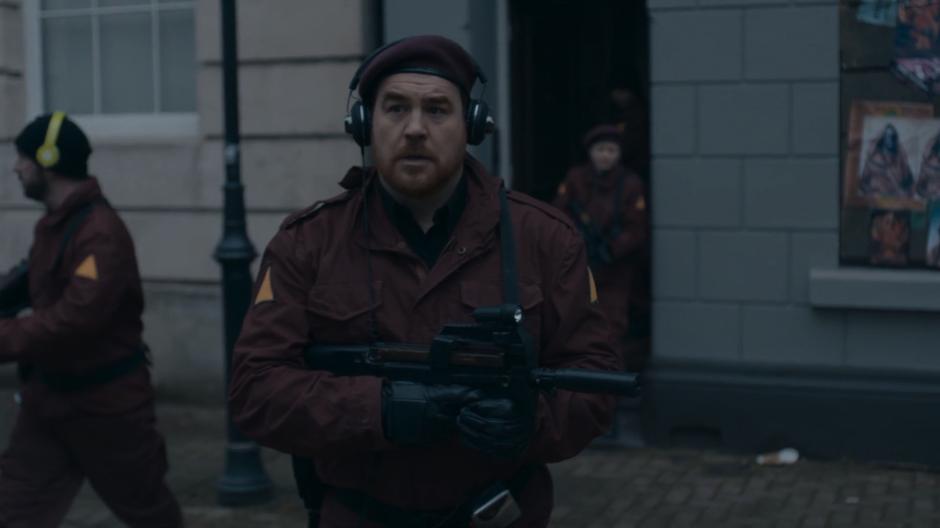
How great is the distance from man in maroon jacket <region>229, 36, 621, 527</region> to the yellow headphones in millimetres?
2554

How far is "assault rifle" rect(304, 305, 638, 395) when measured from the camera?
304 cm

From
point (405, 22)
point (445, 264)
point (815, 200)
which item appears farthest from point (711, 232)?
point (445, 264)

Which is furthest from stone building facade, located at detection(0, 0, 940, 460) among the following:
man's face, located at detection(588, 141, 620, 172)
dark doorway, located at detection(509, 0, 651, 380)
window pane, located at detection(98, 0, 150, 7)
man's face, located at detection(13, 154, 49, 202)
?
man's face, located at detection(13, 154, 49, 202)

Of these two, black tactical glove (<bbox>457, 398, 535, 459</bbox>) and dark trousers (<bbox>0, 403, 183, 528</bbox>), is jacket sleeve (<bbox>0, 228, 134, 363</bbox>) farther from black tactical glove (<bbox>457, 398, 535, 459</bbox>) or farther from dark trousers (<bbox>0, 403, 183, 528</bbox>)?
black tactical glove (<bbox>457, 398, 535, 459</bbox>)

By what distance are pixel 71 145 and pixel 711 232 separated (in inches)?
150

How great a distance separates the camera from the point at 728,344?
809 centimetres

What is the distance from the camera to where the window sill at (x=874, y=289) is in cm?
760

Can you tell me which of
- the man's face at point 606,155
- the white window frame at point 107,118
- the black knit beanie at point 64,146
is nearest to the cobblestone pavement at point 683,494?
the man's face at point 606,155

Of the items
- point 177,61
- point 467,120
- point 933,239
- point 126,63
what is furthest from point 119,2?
point 467,120

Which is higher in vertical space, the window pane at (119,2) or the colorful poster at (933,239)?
the window pane at (119,2)

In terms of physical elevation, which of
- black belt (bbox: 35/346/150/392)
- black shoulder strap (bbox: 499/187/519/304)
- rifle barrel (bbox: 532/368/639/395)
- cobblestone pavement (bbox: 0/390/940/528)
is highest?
black shoulder strap (bbox: 499/187/519/304)

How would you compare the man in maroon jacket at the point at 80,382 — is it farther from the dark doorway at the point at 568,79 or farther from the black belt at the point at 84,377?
the dark doorway at the point at 568,79

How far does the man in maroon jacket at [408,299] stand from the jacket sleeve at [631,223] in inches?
194

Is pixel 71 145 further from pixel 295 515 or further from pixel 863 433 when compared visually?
pixel 863 433
